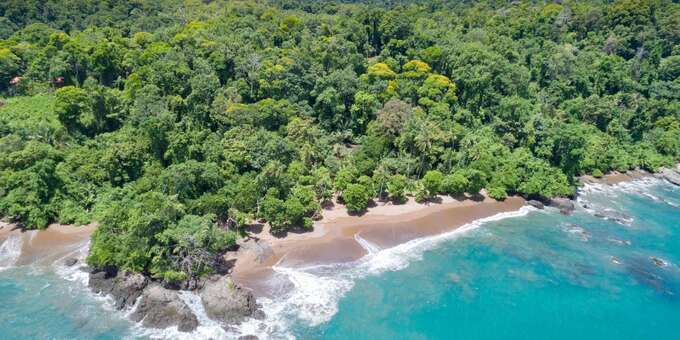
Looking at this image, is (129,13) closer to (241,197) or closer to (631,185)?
(241,197)

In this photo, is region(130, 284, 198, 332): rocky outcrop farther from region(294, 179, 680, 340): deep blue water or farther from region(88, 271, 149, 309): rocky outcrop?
region(294, 179, 680, 340): deep blue water

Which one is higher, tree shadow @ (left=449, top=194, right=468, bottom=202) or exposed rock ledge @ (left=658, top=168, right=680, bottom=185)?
tree shadow @ (left=449, top=194, right=468, bottom=202)

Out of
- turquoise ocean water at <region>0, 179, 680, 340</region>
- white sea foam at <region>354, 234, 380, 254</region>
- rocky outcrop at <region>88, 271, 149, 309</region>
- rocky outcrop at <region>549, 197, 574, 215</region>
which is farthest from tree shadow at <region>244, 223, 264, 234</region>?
rocky outcrop at <region>549, 197, 574, 215</region>

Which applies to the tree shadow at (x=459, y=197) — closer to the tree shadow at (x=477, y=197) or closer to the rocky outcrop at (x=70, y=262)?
the tree shadow at (x=477, y=197)

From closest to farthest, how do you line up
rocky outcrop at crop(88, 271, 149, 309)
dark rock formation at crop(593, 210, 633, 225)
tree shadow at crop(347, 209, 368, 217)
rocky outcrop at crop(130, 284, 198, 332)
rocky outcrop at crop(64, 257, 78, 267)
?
rocky outcrop at crop(130, 284, 198, 332), rocky outcrop at crop(88, 271, 149, 309), rocky outcrop at crop(64, 257, 78, 267), tree shadow at crop(347, 209, 368, 217), dark rock formation at crop(593, 210, 633, 225)

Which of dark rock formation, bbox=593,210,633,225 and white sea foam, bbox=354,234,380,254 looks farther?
dark rock formation, bbox=593,210,633,225

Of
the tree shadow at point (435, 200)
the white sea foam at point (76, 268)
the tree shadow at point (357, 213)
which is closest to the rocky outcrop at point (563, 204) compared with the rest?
the tree shadow at point (435, 200)

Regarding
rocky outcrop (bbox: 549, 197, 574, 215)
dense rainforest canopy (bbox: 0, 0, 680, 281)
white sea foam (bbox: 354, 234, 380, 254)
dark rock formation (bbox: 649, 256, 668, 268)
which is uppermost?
dense rainforest canopy (bbox: 0, 0, 680, 281)
